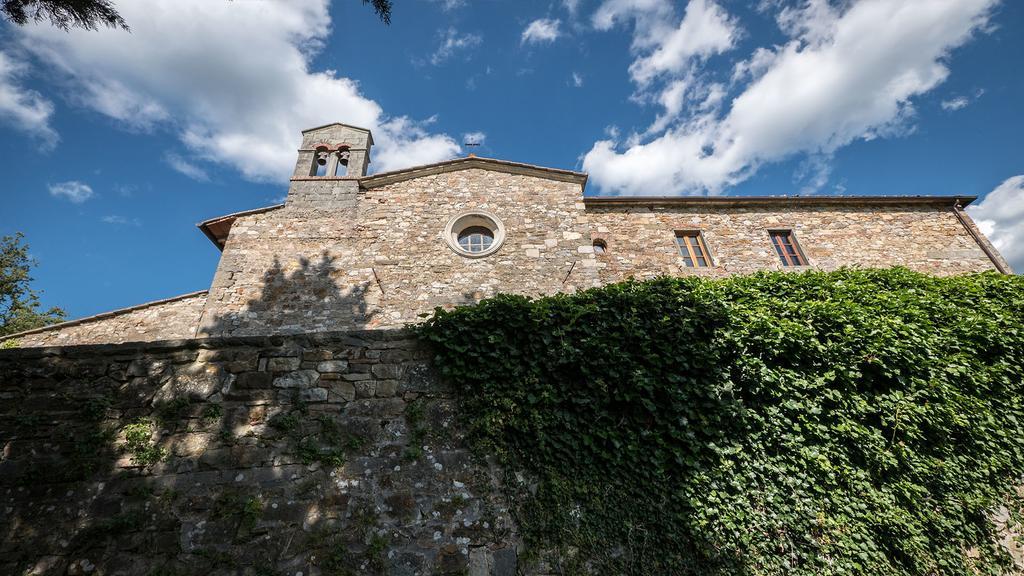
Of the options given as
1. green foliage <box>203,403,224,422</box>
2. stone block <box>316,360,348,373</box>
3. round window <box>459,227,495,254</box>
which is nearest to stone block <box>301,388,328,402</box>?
stone block <box>316,360,348,373</box>

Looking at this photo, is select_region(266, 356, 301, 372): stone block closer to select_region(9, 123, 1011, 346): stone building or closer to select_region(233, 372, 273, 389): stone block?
select_region(233, 372, 273, 389): stone block

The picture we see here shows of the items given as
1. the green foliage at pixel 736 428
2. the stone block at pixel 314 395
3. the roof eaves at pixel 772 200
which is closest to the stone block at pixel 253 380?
the stone block at pixel 314 395

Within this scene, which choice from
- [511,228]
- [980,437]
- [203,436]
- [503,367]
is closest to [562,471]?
[503,367]

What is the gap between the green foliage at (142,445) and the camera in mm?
3365

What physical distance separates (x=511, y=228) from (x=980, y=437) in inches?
318

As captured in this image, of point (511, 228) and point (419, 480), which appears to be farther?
point (511, 228)

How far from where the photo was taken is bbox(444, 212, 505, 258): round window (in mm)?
9359

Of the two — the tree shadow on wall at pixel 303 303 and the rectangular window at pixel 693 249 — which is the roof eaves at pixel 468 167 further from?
the rectangular window at pixel 693 249

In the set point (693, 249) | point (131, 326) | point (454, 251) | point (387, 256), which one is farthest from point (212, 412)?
point (693, 249)

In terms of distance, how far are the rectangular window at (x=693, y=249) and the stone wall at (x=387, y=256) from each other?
326cm

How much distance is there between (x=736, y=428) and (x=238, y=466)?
15.8 ft

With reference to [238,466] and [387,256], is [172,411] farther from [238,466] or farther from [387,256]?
[387,256]

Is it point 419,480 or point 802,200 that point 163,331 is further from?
point 802,200

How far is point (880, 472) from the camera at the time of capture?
407 centimetres
